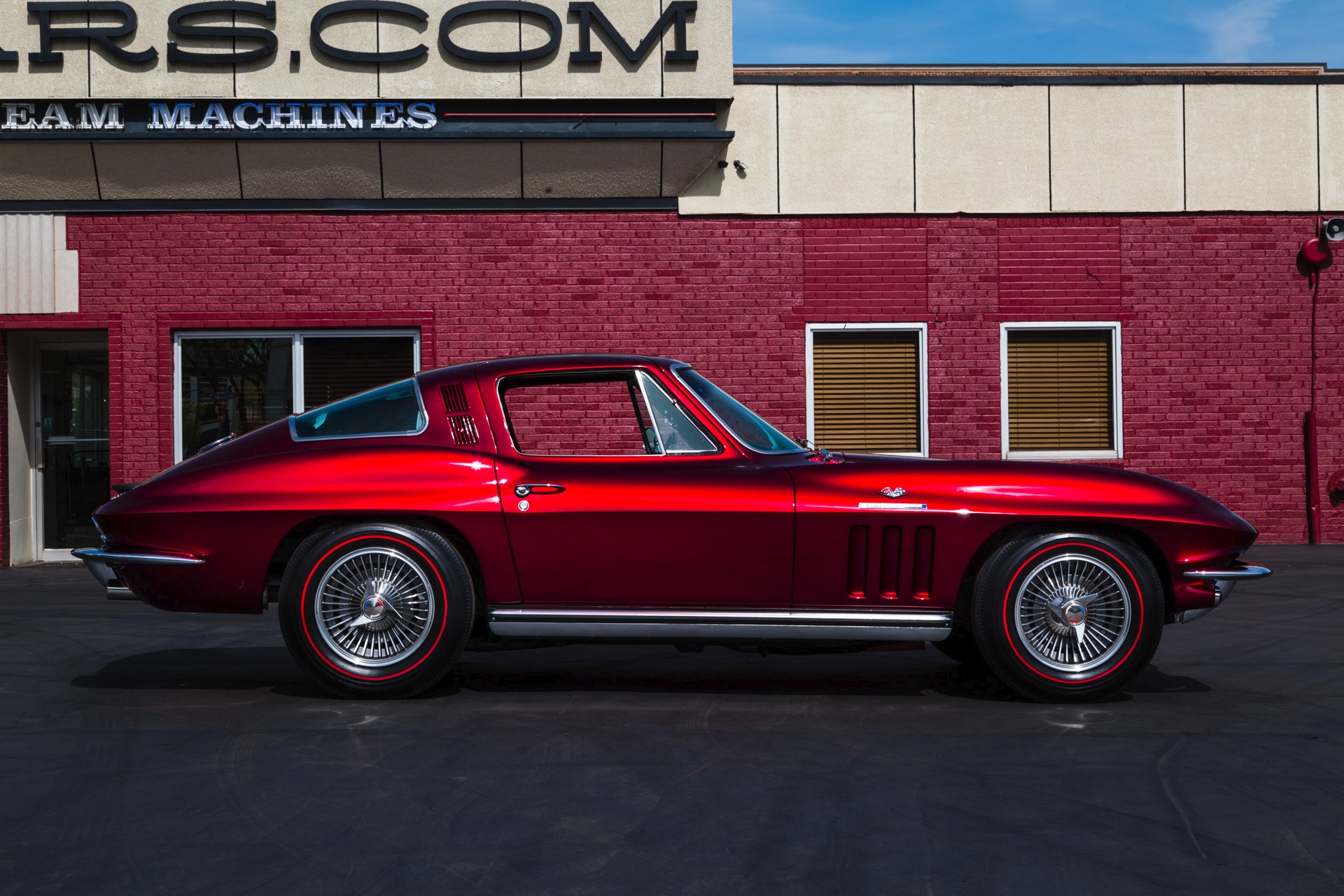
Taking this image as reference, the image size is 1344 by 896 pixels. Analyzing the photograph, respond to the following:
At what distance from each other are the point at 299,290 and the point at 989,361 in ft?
23.6

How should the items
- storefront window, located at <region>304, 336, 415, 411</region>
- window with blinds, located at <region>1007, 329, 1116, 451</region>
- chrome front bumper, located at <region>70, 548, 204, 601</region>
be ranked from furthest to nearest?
window with blinds, located at <region>1007, 329, 1116, 451</region> → storefront window, located at <region>304, 336, 415, 411</region> → chrome front bumper, located at <region>70, 548, 204, 601</region>

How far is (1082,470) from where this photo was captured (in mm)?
5523

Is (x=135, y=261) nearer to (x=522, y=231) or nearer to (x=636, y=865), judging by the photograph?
(x=522, y=231)

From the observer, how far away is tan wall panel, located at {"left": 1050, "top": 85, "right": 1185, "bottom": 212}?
13484mm

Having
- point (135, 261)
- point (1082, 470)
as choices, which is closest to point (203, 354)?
point (135, 261)

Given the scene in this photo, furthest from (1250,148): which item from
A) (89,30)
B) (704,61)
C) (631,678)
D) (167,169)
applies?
(89,30)

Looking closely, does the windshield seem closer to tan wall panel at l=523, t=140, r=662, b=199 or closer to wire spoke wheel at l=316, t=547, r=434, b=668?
wire spoke wheel at l=316, t=547, r=434, b=668

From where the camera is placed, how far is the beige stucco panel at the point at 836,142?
13.3 metres

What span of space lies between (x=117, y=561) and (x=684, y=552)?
8.05 feet

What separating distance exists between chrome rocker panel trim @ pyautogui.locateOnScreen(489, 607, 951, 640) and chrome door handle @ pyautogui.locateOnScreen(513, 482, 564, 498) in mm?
484

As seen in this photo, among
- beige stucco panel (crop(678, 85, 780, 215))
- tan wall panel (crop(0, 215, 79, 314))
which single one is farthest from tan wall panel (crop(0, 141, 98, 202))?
beige stucco panel (crop(678, 85, 780, 215))

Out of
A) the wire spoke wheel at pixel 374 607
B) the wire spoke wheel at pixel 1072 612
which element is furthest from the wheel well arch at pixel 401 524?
the wire spoke wheel at pixel 1072 612

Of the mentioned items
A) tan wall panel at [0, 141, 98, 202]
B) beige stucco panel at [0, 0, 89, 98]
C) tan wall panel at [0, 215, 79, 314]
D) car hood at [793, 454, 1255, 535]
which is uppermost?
beige stucco panel at [0, 0, 89, 98]

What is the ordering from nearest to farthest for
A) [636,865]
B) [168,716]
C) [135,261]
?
1. [636,865]
2. [168,716]
3. [135,261]
